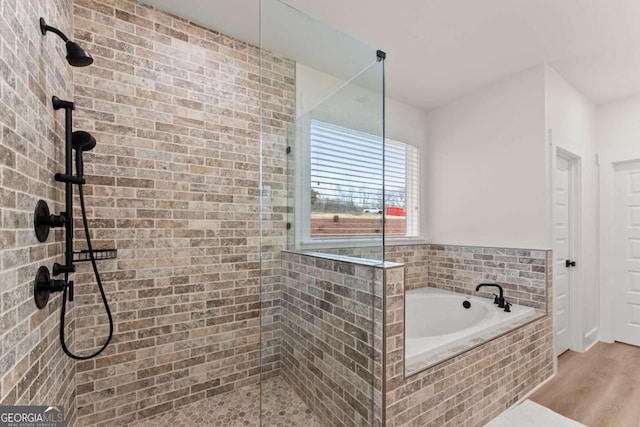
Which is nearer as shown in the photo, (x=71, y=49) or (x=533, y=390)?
(x=71, y=49)

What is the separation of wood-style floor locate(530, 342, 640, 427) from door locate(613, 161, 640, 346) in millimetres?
272

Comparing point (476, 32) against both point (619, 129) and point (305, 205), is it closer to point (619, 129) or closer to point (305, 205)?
point (305, 205)

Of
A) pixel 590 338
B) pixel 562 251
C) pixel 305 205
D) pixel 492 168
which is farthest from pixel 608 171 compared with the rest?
pixel 305 205

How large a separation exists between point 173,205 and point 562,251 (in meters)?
3.78

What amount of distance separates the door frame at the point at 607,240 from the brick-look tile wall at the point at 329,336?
360 cm

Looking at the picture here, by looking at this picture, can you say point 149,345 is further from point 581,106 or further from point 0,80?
point 581,106

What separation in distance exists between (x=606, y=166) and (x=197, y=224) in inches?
177

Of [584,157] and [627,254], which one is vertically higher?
[584,157]

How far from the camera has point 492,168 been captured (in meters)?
2.98

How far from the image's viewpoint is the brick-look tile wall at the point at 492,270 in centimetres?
262

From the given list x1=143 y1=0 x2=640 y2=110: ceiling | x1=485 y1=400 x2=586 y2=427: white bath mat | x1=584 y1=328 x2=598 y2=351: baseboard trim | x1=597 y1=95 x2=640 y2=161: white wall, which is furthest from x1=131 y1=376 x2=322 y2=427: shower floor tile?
x1=597 y1=95 x2=640 y2=161: white wall

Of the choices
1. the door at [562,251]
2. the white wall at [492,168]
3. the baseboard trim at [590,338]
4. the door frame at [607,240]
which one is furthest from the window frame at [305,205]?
the door frame at [607,240]

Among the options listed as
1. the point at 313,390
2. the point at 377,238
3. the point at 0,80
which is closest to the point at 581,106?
the point at 377,238

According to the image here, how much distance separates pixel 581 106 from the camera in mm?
3180
